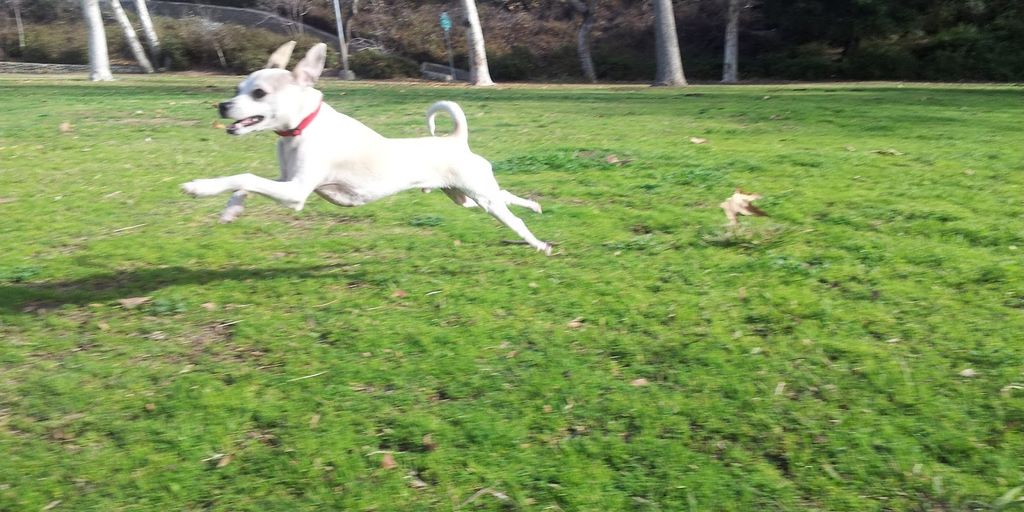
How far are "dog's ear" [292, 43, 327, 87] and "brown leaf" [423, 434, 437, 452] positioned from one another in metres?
2.67

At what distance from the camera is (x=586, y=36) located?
3653cm

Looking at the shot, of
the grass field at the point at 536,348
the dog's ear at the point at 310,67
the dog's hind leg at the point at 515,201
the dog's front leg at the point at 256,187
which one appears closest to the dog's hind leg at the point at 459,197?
the dog's hind leg at the point at 515,201

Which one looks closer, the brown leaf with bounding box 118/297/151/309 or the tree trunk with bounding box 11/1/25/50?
the brown leaf with bounding box 118/297/151/309

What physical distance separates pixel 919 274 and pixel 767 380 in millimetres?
2055

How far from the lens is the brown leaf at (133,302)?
652cm

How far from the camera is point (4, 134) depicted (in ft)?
46.1

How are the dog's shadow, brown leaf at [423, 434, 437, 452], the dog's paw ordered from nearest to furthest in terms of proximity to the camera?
1. brown leaf at [423, 434, 437, 452]
2. the dog's paw
3. the dog's shadow

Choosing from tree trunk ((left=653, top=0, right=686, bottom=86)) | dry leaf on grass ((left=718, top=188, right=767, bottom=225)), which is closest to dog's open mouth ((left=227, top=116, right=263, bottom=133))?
dry leaf on grass ((left=718, top=188, right=767, bottom=225))

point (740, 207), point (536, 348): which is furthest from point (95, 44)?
point (536, 348)

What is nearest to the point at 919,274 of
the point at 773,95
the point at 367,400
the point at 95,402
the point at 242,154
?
the point at 367,400

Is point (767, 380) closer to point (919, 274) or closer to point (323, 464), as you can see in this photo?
point (919, 274)

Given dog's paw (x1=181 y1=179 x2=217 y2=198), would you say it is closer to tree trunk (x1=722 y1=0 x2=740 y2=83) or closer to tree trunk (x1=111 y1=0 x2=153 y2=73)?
tree trunk (x1=722 y1=0 x2=740 y2=83)

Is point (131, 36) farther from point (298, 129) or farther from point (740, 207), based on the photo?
point (298, 129)

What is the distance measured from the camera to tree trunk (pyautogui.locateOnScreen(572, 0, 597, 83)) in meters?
36.2
